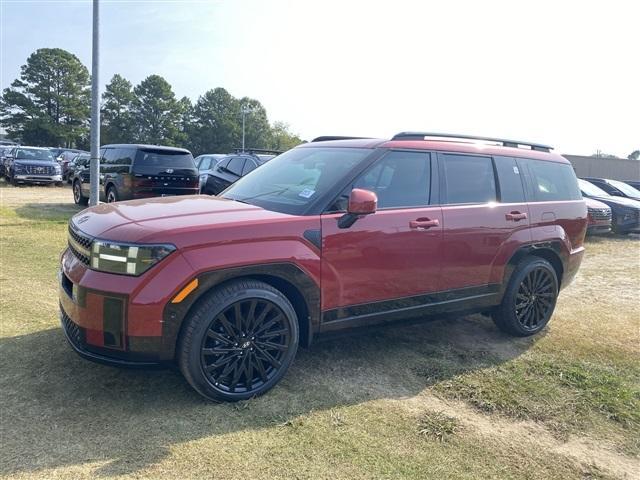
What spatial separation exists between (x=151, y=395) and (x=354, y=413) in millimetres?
1381

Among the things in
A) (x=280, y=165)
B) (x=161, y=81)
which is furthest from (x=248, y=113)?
(x=280, y=165)

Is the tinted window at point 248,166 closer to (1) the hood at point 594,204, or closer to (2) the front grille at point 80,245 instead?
(1) the hood at point 594,204

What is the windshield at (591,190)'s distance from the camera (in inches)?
558

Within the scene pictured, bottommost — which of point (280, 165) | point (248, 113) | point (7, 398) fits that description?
point (7, 398)

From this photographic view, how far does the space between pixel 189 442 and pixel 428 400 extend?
66.2 inches

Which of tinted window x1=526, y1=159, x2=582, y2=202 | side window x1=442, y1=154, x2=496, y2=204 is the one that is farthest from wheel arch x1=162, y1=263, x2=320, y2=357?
tinted window x1=526, y1=159, x2=582, y2=202

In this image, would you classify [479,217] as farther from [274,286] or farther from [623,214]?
A: [623,214]

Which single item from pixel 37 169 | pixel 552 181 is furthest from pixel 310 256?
pixel 37 169

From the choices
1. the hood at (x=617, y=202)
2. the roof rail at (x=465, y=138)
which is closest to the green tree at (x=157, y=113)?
the hood at (x=617, y=202)

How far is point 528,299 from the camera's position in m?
5.14

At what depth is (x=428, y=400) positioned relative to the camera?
12.3ft

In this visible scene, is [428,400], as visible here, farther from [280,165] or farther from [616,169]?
[616,169]

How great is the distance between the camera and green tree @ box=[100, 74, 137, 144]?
69875 mm

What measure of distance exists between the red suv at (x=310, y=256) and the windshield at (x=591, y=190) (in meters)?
10.0
